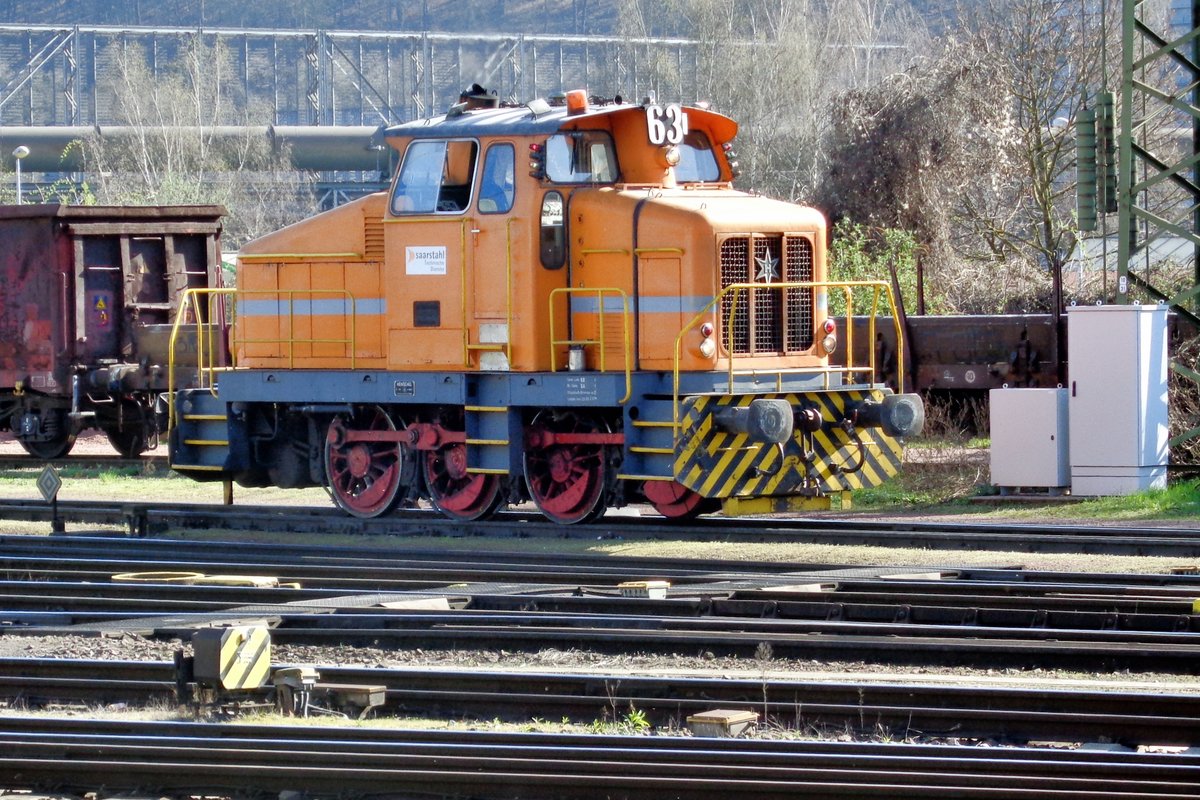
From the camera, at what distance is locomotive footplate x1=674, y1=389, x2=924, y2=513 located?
13.4m

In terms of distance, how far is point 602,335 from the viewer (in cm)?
1350

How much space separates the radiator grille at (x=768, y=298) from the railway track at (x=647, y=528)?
1.61 m

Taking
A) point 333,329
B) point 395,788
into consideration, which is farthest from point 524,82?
point 395,788

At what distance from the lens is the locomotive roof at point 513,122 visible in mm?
13875

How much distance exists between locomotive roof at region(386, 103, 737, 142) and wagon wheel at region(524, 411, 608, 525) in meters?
2.48

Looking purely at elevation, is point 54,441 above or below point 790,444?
Result: below

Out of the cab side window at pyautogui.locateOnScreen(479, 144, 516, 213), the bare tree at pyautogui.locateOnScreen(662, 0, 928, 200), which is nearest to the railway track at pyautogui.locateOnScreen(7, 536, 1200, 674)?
the cab side window at pyautogui.locateOnScreen(479, 144, 516, 213)

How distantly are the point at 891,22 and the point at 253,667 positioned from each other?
67.6m

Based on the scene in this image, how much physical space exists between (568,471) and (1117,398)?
17.9 ft

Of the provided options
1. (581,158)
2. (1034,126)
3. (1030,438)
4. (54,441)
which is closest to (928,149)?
(1034,126)

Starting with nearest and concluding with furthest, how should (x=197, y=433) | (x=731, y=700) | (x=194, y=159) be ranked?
(x=731, y=700)
(x=197, y=433)
(x=194, y=159)

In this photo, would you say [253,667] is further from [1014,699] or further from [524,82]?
[524,82]

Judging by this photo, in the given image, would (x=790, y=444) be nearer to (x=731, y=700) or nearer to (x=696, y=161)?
(x=696, y=161)

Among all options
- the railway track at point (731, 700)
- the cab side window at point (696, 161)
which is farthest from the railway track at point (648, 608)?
the cab side window at point (696, 161)
